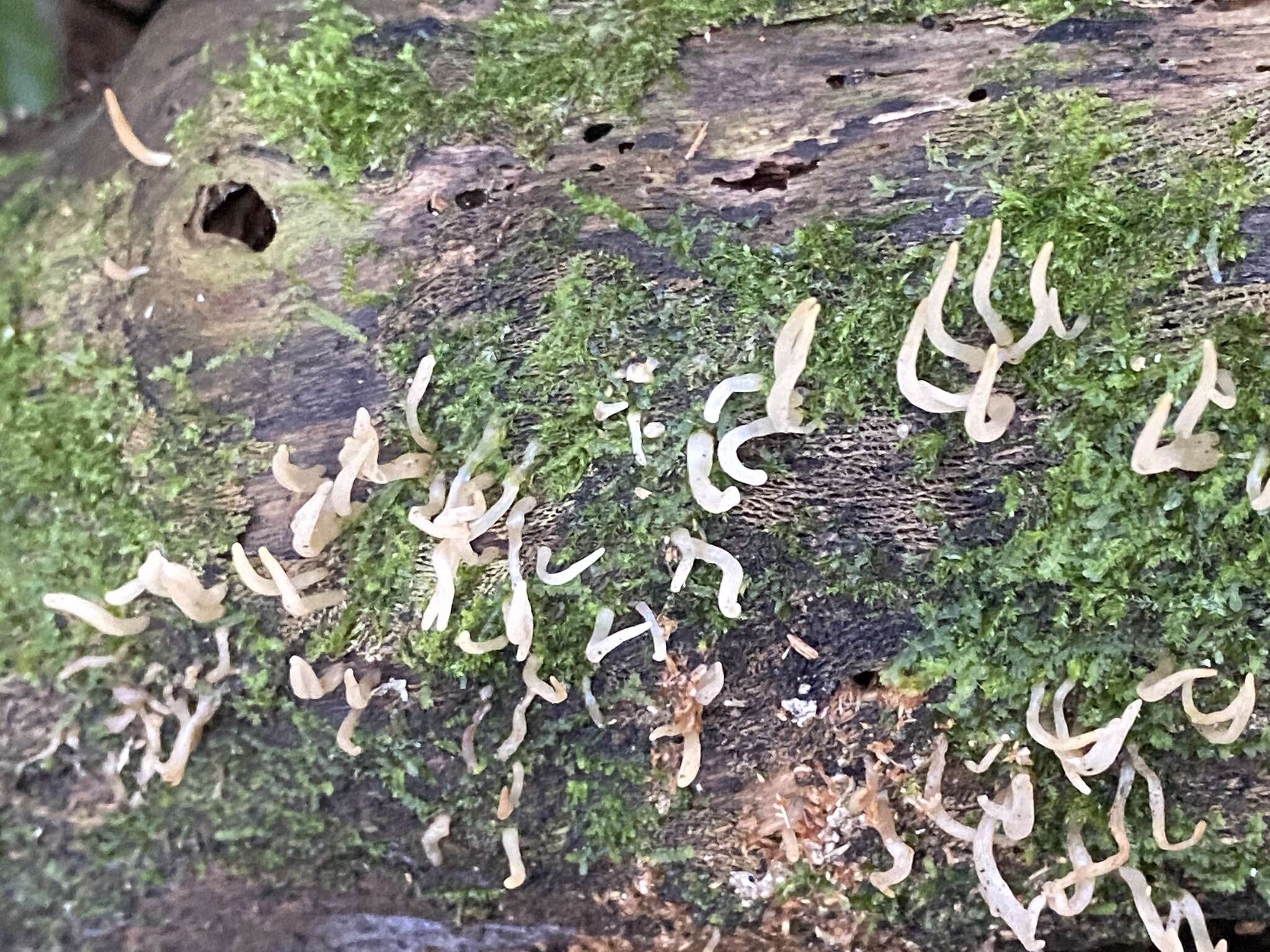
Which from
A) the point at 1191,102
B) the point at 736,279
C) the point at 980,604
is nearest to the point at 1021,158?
the point at 1191,102

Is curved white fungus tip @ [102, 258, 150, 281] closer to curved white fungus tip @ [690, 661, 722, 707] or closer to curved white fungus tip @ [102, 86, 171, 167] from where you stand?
curved white fungus tip @ [102, 86, 171, 167]

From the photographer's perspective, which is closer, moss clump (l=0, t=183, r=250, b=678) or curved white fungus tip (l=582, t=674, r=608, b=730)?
curved white fungus tip (l=582, t=674, r=608, b=730)

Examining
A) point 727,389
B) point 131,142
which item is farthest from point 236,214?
point 727,389

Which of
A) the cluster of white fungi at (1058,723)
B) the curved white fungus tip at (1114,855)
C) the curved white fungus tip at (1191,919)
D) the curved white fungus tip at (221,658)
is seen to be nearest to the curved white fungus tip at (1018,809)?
the cluster of white fungi at (1058,723)

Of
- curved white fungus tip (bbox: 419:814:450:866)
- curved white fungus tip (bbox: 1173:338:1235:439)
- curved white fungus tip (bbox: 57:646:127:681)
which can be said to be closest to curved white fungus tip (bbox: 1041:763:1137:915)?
curved white fungus tip (bbox: 1173:338:1235:439)

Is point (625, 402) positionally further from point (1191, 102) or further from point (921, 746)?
point (1191, 102)

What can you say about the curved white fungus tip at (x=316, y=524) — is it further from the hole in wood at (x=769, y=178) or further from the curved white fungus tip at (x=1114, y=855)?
the curved white fungus tip at (x=1114, y=855)
